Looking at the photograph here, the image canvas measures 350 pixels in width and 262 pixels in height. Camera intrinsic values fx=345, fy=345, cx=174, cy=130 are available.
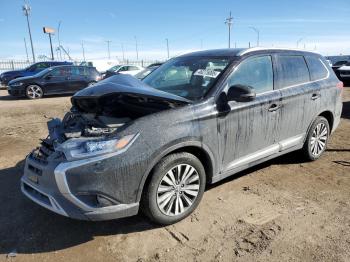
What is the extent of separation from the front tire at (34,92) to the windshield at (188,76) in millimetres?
11590

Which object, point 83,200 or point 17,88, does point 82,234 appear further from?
point 17,88

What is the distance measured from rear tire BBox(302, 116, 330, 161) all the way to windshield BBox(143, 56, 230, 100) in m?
2.01

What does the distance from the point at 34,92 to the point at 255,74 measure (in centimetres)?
1291

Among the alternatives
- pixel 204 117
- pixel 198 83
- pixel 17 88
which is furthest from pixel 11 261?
pixel 17 88

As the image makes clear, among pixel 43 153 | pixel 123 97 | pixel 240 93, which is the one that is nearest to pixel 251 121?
pixel 240 93

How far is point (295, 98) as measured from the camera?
4.75 meters

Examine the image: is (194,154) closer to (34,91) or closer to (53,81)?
(34,91)

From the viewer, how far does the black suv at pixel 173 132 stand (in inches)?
123

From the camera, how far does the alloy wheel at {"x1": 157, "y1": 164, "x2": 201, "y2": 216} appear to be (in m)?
3.49

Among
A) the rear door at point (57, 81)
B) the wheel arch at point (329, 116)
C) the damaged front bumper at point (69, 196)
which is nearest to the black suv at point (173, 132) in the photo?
the damaged front bumper at point (69, 196)

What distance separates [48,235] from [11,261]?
451 millimetres

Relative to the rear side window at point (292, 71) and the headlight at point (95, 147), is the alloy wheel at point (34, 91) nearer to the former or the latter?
the rear side window at point (292, 71)

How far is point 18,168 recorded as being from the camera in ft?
17.7

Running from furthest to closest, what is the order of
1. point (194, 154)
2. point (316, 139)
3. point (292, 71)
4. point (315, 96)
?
point (316, 139)
point (315, 96)
point (292, 71)
point (194, 154)
